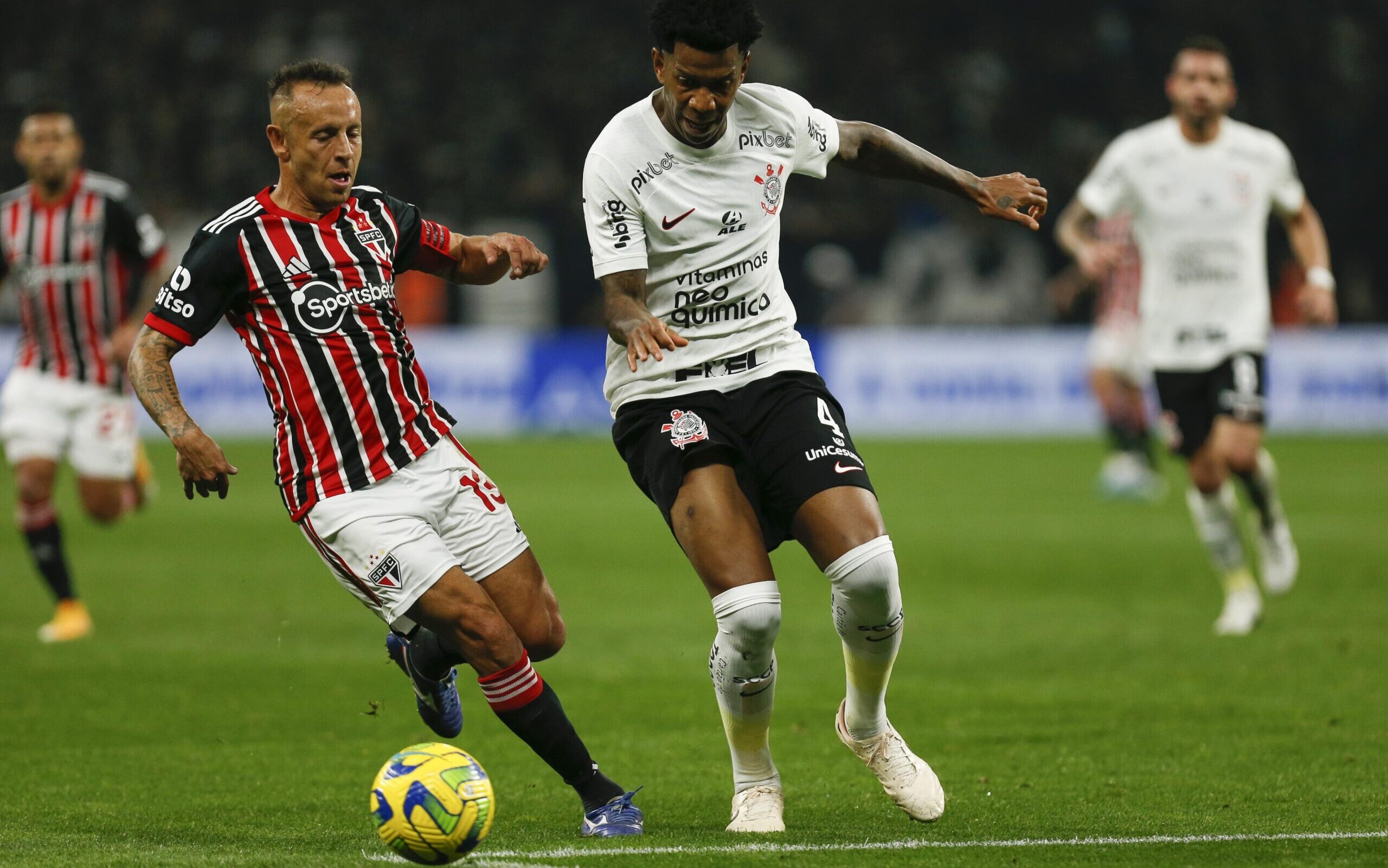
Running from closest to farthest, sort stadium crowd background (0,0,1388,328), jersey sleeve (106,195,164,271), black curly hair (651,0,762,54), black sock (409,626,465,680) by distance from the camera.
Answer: black curly hair (651,0,762,54), black sock (409,626,465,680), jersey sleeve (106,195,164,271), stadium crowd background (0,0,1388,328)

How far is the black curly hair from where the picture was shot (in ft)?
16.9

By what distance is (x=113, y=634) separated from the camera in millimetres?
9906

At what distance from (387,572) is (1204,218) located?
238 inches

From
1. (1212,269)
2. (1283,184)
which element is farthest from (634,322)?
(1283,184)

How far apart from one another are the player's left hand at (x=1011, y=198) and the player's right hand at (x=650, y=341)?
124 cm

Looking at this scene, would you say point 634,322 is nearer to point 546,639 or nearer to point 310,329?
point 310,329

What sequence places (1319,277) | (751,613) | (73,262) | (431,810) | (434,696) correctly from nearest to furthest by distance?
(431,810) → (751,613) → (434,696) → (1319,277) → (73,262)

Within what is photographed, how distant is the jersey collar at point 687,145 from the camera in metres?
5.47

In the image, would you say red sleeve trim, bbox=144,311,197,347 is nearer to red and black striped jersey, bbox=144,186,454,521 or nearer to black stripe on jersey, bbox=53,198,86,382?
red and black striped jersey, bbox=144,186,454,521

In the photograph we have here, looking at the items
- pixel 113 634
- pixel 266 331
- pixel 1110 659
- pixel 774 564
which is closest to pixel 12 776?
pixel 266 331

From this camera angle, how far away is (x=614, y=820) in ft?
17.3

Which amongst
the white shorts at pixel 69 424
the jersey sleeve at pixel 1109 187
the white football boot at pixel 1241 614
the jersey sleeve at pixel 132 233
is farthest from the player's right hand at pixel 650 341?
the white shorts at pixel 69 424

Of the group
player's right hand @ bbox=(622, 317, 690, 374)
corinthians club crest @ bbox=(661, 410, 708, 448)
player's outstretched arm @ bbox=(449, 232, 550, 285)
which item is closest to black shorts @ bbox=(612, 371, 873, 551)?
corinthians club crest @ bbox=(661, 410, 708, 448)

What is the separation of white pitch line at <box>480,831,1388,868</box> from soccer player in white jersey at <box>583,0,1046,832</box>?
0.92 feet
